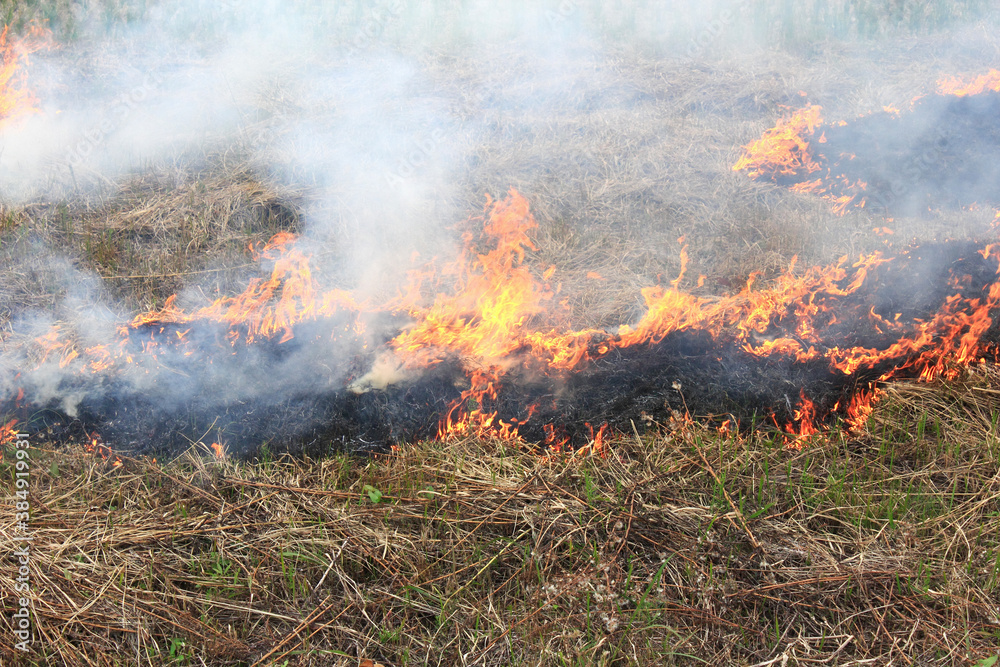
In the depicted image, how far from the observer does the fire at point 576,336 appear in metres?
3.17

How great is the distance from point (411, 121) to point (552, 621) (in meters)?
4.99

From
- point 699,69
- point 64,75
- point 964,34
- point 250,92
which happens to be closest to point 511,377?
point 250,92

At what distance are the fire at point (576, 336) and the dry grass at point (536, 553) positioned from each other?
0.25 m

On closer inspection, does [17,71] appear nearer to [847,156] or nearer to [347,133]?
[347,133]

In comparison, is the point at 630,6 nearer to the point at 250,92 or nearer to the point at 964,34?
the point at 964,34

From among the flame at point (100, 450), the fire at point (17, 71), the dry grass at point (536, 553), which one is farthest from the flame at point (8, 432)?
the fire at point (17, 71)

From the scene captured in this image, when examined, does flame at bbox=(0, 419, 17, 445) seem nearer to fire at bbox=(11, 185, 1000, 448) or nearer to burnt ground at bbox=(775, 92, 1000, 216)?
fire at bbox=(11, 185, 1000, 448)

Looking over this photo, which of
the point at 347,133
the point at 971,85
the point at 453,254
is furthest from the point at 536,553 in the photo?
the point at 971,85

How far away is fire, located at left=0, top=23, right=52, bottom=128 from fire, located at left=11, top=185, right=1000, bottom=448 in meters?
3.51

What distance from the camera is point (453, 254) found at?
15.6 ft

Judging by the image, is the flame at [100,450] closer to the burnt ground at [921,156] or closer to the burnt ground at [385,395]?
the burnt ground at [385,395]

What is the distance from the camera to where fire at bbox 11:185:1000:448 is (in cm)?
317

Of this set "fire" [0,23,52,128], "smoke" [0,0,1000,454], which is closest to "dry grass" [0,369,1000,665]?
"smoke" [0,0,1000,454]

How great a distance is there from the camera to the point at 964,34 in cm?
738
